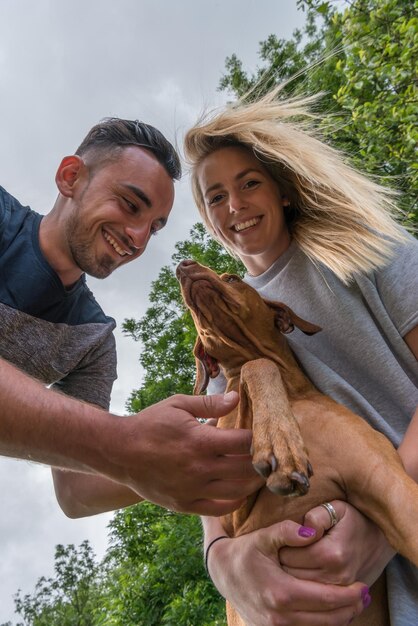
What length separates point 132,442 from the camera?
2.21 metres

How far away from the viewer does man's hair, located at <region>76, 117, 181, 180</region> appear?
4.52 metres

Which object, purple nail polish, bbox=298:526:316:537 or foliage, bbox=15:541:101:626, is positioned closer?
purple nail polish, bbox=298:526:316:537

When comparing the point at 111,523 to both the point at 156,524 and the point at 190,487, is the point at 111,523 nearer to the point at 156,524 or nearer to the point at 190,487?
the point at 156,524

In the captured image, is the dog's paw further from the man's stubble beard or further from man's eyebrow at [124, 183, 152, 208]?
man's eyebrow at [124, 183, 152, 208]

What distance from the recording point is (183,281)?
3127 mm

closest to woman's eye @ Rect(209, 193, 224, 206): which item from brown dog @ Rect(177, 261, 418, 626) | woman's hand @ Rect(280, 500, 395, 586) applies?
brown dog @ Rect(177, 261, 418, 626)

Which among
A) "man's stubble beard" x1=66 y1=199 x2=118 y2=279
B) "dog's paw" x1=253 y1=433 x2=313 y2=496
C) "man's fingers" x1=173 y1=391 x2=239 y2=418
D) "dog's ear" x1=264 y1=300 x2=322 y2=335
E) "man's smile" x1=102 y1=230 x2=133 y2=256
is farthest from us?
"man's smile" x1=102 y1=230 x2=133 y2=256

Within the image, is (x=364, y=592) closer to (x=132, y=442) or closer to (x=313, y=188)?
(x=132, y=442)

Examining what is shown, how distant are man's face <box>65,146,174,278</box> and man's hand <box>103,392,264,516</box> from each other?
2188 mm

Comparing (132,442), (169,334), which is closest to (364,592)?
(132,442)

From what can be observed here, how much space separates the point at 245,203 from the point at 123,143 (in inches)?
64.9

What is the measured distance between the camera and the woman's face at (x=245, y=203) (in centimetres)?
342

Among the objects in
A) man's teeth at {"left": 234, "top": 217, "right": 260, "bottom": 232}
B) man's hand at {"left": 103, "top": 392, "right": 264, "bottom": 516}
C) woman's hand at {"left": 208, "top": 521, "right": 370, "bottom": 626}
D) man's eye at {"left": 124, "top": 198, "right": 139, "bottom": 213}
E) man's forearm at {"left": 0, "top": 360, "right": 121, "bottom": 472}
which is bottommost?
woman's hand at {"left": 208, "top": 521, "right": 370, "bottom": 626}

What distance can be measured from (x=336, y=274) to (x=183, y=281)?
0.87m
